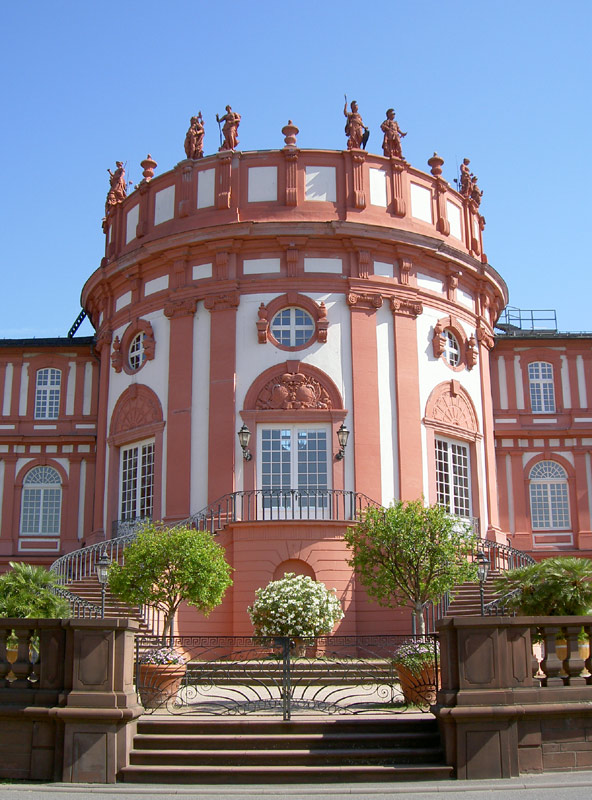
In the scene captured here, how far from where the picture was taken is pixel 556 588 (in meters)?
13.0

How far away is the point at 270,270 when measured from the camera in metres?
26.5

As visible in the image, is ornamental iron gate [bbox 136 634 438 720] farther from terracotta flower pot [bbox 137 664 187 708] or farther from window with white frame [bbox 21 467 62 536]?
window with white frame [bbox 21 467 62 536]

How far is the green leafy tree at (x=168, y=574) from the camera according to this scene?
19.8 metres

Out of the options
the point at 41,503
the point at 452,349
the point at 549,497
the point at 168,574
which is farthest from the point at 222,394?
the point at 549,497

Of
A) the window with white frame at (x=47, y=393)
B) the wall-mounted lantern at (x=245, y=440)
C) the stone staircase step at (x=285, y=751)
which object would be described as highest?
the window with white frame at (x=47, y=393)

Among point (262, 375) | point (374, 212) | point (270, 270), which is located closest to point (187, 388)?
point (262, 375)

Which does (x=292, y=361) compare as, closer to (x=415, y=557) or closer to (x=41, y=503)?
(x=415, y=557)

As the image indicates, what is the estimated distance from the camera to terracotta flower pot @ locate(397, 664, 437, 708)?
14.5m

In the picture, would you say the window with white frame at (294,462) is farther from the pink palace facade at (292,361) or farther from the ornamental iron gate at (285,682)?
the ornamental iron gate at (285,682)

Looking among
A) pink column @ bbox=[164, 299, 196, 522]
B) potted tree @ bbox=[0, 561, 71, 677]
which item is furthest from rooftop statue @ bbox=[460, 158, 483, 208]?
potted tree @ bbox=[0, 561, 71, 677]

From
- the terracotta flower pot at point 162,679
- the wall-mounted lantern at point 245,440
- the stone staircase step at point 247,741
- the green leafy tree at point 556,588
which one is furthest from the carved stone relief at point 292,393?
the stone staircase step at point 247,741

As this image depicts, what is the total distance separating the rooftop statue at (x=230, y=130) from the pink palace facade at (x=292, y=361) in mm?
547

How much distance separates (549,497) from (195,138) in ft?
52.3

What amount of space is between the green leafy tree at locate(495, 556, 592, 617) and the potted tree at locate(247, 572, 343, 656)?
6.53m
